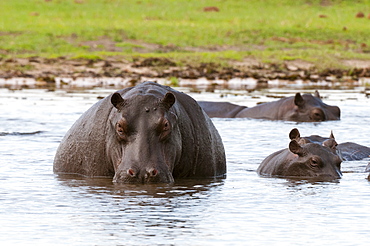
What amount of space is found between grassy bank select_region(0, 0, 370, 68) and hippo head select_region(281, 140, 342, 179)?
793 inches

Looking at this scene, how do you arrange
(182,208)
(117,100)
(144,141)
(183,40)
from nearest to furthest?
(182,208) → (144,141) → (117,100) → (183,40)

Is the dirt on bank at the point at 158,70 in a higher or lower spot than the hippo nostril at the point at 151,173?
higher

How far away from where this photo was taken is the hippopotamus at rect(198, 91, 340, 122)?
51.2ft

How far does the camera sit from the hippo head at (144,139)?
707cm

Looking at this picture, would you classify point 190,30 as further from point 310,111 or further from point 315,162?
point 315,162

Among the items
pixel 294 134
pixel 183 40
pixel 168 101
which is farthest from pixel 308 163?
pixel 183 40

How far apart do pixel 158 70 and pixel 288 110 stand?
11.3m

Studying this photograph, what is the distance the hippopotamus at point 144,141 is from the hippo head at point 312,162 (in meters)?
0.71

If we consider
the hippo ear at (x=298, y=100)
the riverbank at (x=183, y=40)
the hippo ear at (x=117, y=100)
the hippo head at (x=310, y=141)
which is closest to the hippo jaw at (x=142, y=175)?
the hippo ear at (x=117, y=100)

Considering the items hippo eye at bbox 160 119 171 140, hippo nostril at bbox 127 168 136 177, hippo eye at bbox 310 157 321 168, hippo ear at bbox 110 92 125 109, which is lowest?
hippo eye at bbox 310 157 321 168

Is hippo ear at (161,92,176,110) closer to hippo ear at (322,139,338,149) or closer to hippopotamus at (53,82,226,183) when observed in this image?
hippopotamus at (53,82,226,183)

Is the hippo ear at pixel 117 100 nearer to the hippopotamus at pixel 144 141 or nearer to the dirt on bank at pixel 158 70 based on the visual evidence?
the hippopotamus at pixel 144 141

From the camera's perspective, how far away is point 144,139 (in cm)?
716

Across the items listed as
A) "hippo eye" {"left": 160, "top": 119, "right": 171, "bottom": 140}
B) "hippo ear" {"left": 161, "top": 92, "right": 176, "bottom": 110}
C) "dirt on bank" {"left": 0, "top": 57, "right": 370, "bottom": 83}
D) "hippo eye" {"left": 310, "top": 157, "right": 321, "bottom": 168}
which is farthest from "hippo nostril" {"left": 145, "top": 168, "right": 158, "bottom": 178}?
"dirt on bank" {"left": 0, "top": 57, "right": 370, "bottom": 83}
